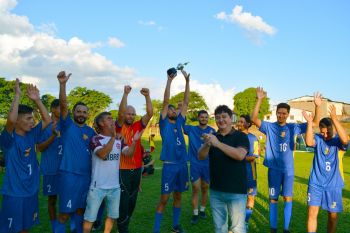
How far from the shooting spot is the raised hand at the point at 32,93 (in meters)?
4.82

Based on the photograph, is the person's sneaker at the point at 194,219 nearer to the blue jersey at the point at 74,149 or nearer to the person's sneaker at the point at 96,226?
the person's sneaker at the point at 96,226

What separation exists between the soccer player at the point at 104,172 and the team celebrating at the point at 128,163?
16 mm

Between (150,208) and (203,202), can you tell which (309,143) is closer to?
(203,202)

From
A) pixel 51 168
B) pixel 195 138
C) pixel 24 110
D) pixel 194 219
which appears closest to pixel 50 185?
pixel 51 168

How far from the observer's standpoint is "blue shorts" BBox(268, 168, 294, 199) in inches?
255

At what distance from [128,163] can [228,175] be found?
248 cm

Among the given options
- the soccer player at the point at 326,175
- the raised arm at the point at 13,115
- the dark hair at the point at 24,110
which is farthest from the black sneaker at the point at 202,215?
the raised arm at the point at 13,115

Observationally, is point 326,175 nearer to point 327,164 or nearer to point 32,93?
point 327,164

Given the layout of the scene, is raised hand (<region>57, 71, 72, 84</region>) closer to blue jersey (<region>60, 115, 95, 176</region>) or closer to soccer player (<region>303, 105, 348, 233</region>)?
blue jersey (<region>60, 115, 95, 176</region>)

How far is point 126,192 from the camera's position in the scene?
20.3 feet

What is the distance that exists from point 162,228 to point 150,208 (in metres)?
1.85

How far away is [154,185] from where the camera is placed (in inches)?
487

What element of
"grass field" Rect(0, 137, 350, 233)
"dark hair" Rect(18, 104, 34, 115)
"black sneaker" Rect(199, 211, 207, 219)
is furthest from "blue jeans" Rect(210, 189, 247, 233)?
"black sneaker" Rect(199, 211, 207, 219)

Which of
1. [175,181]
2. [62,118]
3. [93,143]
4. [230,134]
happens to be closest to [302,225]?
[175,181]
